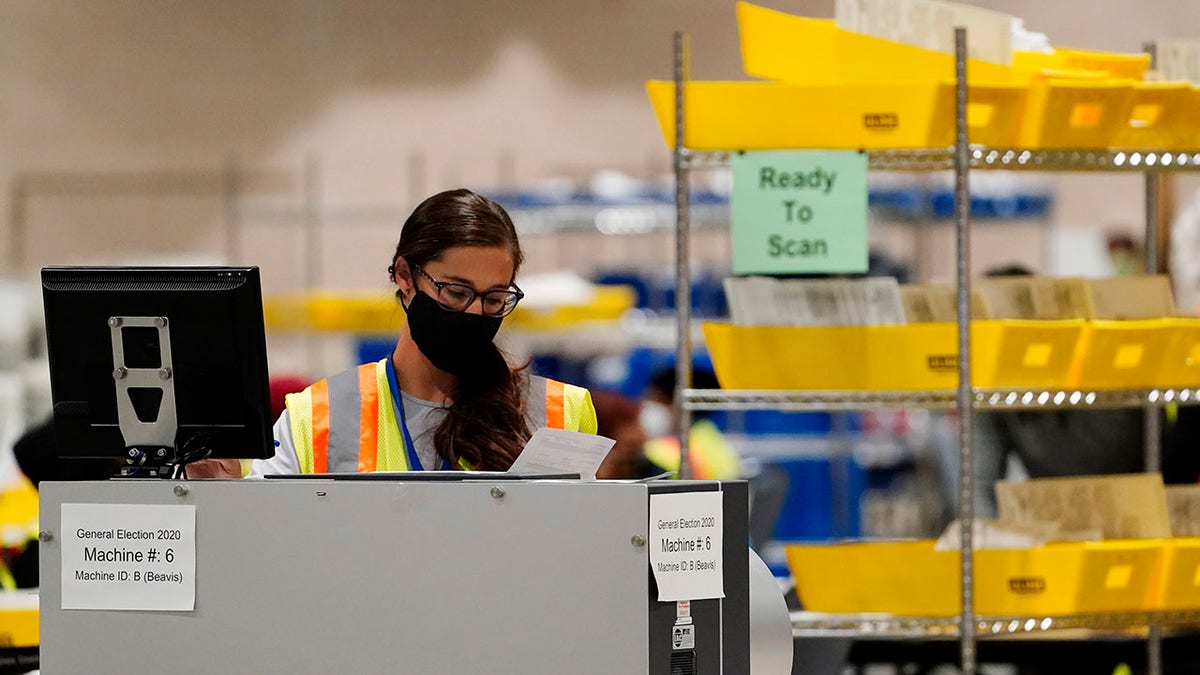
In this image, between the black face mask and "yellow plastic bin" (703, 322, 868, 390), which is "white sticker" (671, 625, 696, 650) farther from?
"yellow plastic bin" (703, 322, 868, 390)

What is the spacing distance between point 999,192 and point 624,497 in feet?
25.5

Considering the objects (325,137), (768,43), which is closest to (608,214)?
(325,137)

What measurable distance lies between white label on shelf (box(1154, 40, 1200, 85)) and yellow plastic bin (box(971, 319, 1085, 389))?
836mm

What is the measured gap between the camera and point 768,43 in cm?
355

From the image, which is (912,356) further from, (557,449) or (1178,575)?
(557,449)

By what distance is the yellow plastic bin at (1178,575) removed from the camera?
11.4 feet

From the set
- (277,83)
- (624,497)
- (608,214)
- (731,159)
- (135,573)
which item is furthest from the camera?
(277,83)

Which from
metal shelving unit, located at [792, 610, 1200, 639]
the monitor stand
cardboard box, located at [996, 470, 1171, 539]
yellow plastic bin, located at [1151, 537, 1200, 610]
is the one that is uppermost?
the monitor stand

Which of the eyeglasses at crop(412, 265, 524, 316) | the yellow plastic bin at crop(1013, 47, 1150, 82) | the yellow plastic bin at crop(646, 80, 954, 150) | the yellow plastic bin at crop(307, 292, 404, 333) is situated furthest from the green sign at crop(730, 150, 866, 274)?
the yellow plastic bin at crop(307, 292, 404, 333)

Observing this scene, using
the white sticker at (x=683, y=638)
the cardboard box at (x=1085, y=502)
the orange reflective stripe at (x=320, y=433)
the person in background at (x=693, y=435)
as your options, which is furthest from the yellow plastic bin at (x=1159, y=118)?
the person in background at (x=693, y=435)

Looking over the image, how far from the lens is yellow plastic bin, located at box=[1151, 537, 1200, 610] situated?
3.48 m

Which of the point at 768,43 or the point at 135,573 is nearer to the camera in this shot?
the point at 135,573

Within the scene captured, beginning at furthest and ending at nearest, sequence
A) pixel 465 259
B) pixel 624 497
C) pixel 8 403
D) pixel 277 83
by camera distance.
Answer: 1. pixel 277 83
2. pixel 8 403
3. pixel 465 259
4. pixel 624 497

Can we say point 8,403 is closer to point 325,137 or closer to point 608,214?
point 608,214
